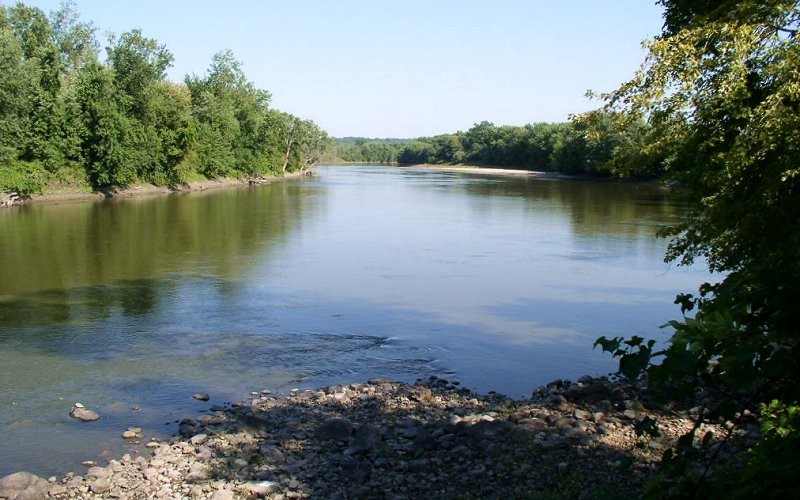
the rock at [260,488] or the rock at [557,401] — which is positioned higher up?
the rock at [557,401]

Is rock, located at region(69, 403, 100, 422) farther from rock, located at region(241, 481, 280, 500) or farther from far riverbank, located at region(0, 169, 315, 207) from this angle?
far riverbank, located at region(0, 169, 315, 207)

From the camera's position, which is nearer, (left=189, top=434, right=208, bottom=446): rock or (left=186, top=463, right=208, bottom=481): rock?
(left=186, top=463, right=208, bottom=481): rock

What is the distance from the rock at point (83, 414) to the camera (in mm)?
9570

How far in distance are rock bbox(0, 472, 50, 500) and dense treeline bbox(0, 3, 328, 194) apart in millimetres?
41393

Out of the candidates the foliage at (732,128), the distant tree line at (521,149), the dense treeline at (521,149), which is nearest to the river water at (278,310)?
the foliage at (732,128)

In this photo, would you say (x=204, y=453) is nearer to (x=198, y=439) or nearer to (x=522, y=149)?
(x=198, y=439)

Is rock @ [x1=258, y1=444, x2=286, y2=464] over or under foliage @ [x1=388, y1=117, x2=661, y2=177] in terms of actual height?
under

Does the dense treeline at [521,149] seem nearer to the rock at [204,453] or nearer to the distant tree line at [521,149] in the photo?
the distant tree line at [521,149]

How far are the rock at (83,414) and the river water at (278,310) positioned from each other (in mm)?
124

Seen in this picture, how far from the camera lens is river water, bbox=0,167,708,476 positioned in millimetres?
10891

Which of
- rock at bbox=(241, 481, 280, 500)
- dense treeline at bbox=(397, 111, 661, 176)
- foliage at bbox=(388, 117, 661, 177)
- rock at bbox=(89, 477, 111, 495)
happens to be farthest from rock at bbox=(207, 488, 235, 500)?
dense treeline at bbox=(397, 111, 661, 176)

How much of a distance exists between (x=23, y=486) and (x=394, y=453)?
4149mm

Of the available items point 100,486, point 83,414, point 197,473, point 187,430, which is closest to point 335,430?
point 197,473

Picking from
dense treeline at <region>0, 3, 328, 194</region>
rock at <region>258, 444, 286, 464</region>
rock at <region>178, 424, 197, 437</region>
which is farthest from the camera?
dense treeline at <region>0, 3, 328, 194</region>
